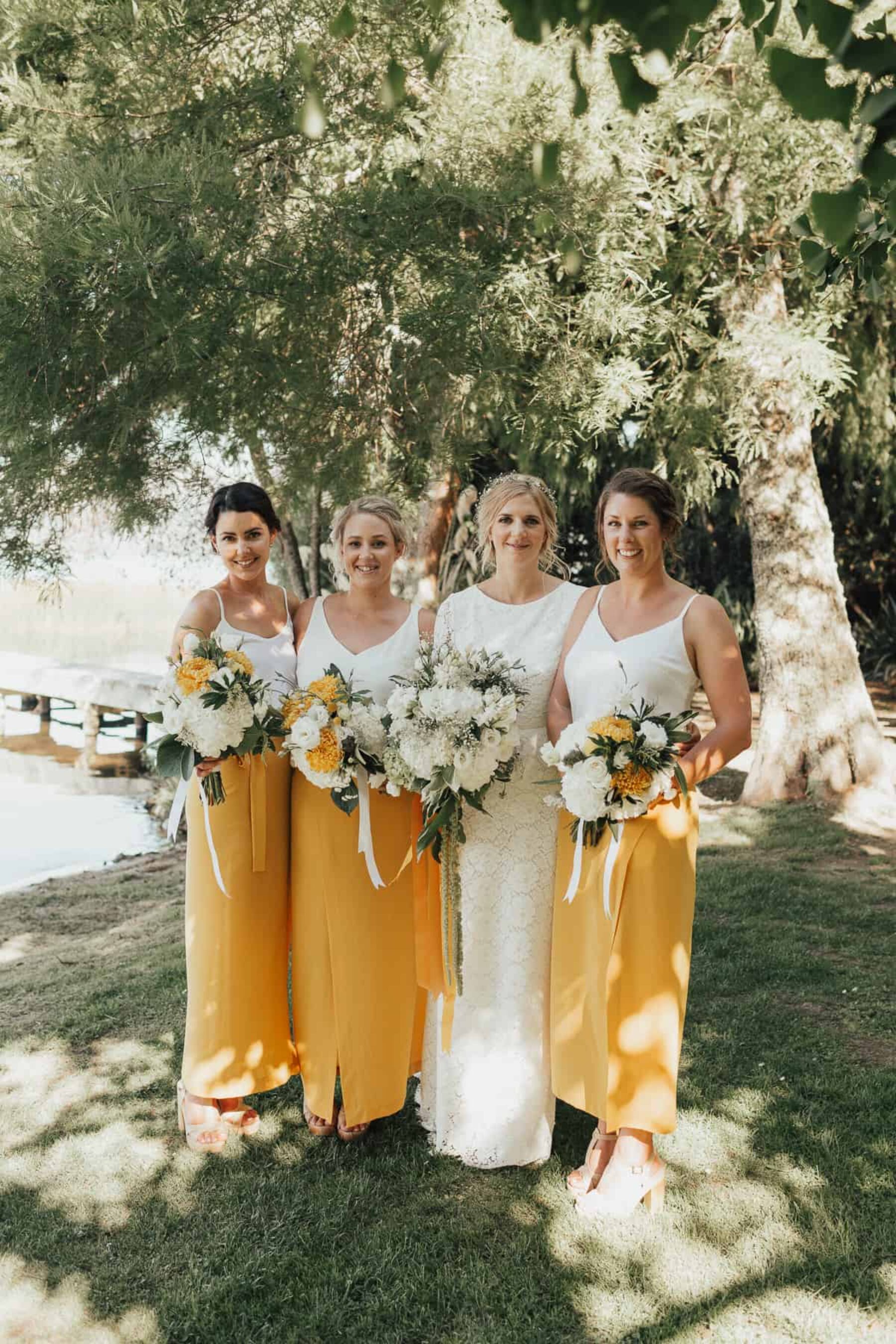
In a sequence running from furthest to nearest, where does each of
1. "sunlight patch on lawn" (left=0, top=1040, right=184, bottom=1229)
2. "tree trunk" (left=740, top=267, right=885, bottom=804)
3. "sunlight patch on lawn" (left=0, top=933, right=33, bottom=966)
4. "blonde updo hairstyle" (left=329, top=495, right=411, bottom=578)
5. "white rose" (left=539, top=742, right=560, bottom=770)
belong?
"tree trunk" (left=740, top=267, right=885, bottom=804)
"sunlight patch on lawn" (left=0, top=933, right=33, bottom=966)
"blonde updo hairstyle" (left=329, top=495, right=411, bottom=578)
"sunlight patch on lawn" (left=0, top=1040, right=184, bottom=1229)
"white rose" (left=539, top=742, right=560, bottom=770)

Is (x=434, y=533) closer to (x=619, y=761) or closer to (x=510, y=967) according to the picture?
(x=510, y=967)

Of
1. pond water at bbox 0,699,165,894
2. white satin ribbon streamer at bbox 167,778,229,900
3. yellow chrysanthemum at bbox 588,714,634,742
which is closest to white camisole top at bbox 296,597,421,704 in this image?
white satin ribbon streamer at bbox 167,778,229,900

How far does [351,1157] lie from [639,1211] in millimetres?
905

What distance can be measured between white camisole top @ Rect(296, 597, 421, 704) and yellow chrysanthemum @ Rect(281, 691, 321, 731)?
18 centimetres

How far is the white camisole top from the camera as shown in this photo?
11.5 feet

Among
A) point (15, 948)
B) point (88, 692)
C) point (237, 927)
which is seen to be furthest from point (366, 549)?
point (88, 692)

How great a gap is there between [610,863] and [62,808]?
1077 cm

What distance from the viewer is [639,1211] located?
3135mm

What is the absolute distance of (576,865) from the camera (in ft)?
10.3

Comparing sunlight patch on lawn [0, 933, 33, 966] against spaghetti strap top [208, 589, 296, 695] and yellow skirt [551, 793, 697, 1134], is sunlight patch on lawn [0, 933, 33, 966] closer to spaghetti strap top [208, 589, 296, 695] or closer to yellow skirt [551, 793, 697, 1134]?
spaghetti strap top [208, 589, 296, 695]

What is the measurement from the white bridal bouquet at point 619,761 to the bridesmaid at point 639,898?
85mm

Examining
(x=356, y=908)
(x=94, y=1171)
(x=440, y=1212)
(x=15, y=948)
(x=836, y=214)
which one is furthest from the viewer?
(x=15, y=948)

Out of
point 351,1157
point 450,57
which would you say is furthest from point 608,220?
point 351,1157

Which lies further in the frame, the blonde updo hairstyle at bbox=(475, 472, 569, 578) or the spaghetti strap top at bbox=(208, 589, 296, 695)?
the spaghetti strap top at bbox=(208, 589, 296, 695)
